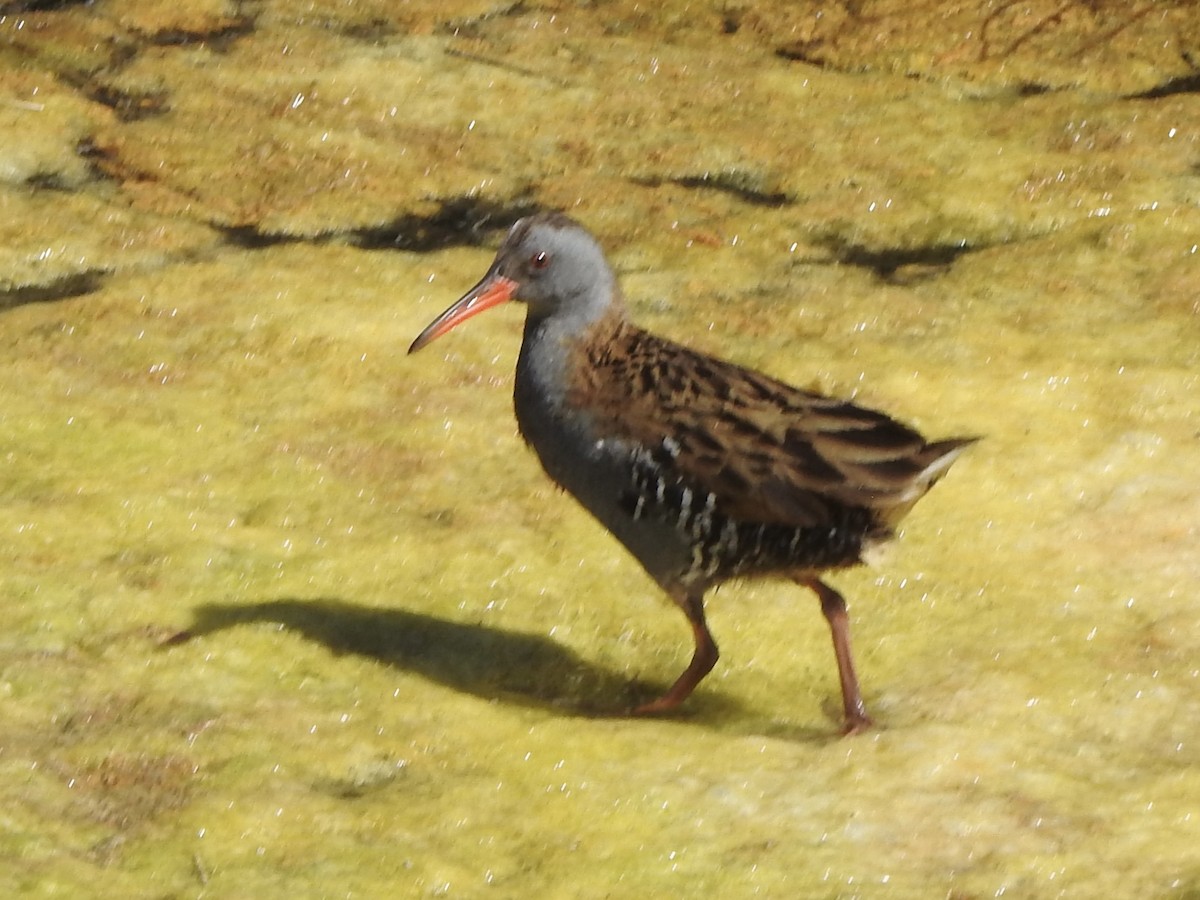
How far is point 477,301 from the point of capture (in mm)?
4867

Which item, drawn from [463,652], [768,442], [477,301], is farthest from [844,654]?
[477,301]

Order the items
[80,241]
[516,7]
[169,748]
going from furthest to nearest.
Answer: [516,7]
[80,241]
[169,748]

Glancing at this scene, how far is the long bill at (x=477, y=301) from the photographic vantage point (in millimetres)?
4801

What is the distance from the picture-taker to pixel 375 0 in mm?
8875

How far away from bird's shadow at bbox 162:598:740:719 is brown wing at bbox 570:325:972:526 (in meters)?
0.67

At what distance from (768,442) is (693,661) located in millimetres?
609

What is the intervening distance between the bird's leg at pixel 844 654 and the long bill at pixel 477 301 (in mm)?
1082

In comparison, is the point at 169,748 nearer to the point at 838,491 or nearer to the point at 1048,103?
the point at 838,491

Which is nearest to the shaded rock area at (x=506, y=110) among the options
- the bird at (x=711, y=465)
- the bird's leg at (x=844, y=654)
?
the bird at (x=711, y=465)

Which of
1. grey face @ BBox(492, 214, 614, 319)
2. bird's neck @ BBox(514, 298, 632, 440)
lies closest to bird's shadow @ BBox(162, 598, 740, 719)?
Result: bird's neck @ BBox(514, 298, 632, 440)

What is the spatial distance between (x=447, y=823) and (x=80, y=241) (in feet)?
12.4

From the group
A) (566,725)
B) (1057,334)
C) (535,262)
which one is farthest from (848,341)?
(566,725)

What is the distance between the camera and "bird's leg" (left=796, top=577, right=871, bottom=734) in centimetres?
436

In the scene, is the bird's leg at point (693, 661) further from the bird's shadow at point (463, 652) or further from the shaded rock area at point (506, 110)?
the shaded rock area at point (506, 110)
